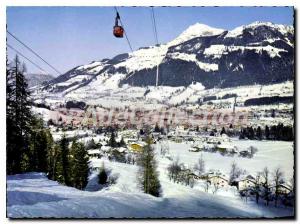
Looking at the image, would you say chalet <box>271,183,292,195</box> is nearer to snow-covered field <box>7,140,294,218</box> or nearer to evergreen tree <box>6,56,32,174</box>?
snow-covered field <box>7,140,294,218</box>

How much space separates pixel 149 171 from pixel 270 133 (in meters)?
2.32

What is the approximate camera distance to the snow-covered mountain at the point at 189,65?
9.59 m

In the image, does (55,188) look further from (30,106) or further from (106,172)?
(30,106)

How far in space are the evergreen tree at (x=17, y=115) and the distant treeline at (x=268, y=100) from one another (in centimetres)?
414

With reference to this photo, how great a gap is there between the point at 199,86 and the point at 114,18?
2.03 metres

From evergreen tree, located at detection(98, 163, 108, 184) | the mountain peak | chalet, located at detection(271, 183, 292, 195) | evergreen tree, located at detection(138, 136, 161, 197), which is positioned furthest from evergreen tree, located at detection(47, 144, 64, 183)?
chalet, located at detection(271, 183, 292, 195)

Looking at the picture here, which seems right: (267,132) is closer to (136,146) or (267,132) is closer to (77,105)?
(136,146)

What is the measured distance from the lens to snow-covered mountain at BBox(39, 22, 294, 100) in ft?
31.5

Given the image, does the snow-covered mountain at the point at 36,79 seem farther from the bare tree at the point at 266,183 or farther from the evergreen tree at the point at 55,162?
the bare tree at the point at 266,183

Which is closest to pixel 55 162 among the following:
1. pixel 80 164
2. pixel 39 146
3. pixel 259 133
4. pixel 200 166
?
pixel 39 146

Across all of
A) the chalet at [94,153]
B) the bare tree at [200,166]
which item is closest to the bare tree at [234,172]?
the bare tree at [200,166]

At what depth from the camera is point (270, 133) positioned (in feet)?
31.0

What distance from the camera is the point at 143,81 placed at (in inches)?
380
